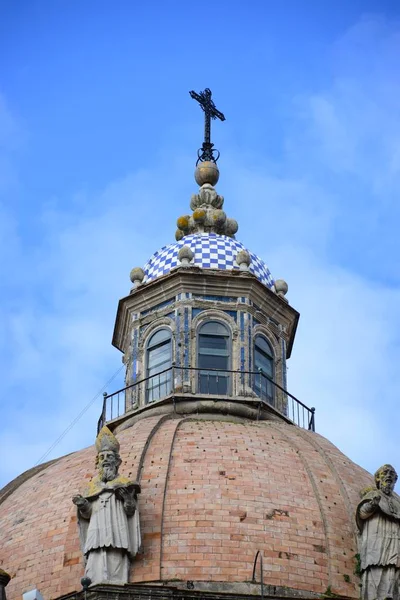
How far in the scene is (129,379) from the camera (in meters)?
53.1

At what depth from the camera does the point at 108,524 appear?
43438mm

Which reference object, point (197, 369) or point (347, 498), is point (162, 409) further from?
point (347, 498)

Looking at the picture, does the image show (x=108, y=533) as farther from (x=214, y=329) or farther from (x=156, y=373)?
(x=214, y=329)

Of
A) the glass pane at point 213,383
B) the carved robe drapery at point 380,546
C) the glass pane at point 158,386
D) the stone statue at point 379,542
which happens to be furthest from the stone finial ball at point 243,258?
the carved robe drapery at point 380,546

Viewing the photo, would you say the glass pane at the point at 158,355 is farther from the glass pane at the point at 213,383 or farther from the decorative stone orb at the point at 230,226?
the decorative stone orb at the point at 230,226

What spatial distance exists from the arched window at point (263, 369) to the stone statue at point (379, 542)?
7.37m

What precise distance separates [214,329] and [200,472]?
24.2 feet

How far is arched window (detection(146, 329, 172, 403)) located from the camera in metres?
51.8

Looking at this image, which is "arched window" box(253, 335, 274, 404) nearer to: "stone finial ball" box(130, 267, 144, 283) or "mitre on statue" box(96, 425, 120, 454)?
"stone finial ball" box(130, 267, 144, 283)

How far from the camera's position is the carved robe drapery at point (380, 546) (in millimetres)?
43750

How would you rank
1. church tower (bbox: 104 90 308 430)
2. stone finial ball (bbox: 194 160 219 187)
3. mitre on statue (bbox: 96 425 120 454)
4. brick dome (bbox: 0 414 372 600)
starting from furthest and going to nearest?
stone finial ball (bbox: 194 160 219 187) → church tower (bbox: 104 90 308 430) → mitre on statue (bbox: 96 425 120 454) → brick dome (bbox: 0 414 372 600)

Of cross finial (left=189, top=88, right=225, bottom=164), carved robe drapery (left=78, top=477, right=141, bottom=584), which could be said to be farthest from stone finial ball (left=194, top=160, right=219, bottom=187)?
carved robe drapery (left=78, top=477, right=141, bottom=584)

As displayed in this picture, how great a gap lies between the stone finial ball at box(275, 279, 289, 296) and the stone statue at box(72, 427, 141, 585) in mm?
11188

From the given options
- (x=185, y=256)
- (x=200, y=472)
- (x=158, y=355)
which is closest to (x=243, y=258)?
Answer: (x=185, y=256)
